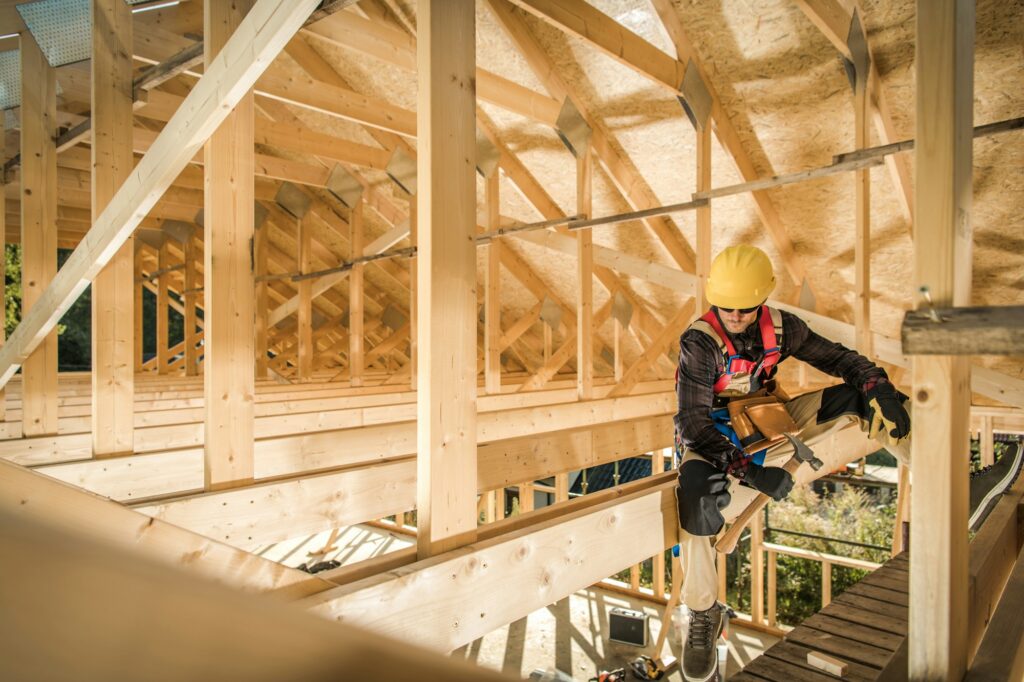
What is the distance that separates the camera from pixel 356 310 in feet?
21.2

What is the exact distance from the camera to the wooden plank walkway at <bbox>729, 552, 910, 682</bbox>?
180 cm

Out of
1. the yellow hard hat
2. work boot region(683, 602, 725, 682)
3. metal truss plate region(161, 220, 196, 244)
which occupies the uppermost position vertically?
metal truss plate region(161, 220, 196, 244)

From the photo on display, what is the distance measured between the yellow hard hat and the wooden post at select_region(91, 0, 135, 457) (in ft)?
7.32

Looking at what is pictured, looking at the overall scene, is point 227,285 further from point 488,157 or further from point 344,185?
point 344,185

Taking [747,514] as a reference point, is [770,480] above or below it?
above

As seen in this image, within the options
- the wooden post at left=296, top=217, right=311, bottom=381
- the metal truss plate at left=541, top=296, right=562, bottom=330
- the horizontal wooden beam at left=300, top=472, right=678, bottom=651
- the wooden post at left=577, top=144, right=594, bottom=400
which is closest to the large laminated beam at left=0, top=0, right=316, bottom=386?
the horizontal wooden beam at left=300, top=472, right=678, bottom=651

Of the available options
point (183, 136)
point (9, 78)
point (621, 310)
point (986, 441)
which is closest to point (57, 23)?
point (9, 78)

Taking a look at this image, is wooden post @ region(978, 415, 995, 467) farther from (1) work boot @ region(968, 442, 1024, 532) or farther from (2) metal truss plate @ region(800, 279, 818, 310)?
(1) work boot @ region(968, 442, 1024, 532)

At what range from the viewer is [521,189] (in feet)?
19.8

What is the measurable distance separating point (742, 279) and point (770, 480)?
74 cm

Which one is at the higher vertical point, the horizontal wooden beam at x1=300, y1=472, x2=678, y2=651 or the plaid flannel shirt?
the plaid flannel shirt

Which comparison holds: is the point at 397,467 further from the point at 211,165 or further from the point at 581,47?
the point at 581,47

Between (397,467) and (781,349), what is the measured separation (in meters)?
1.70

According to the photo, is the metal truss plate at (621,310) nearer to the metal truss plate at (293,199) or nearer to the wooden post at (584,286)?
the wooden post at (584,286)
